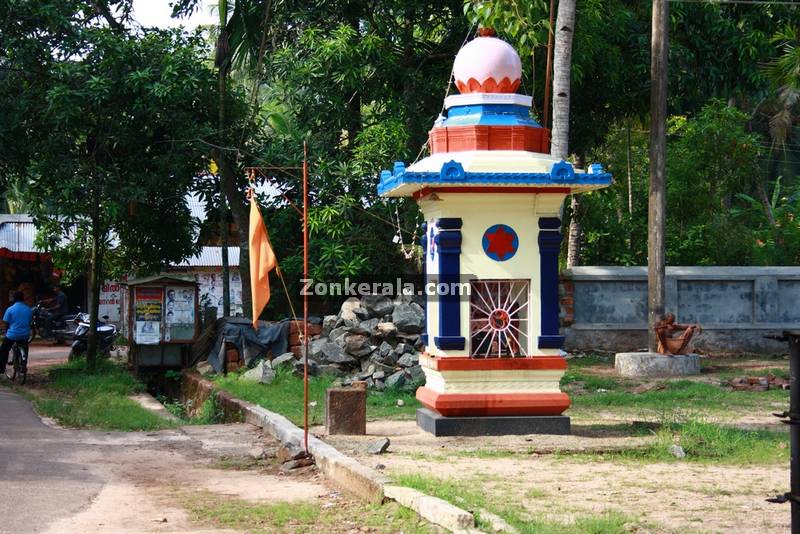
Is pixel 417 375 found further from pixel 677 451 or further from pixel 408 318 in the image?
pixel 677 451

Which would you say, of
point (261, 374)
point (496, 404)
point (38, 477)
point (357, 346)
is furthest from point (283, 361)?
point (38, 477)

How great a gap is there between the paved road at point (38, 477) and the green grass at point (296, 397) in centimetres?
266

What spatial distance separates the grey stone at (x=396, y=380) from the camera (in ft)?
51.6

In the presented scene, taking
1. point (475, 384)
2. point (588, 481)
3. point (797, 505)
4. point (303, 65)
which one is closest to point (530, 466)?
point (588, 481)

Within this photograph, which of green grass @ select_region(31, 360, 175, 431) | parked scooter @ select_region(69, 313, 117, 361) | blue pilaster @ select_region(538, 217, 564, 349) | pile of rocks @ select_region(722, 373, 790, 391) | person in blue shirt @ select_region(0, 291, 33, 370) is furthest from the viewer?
parked scooter @ select_region(69, 313, 117, 361)

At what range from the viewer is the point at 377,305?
17.7 m

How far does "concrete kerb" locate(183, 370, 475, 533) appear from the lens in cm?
661

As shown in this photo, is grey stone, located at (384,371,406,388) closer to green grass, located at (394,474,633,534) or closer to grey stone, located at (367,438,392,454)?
grey stone, located at (367,438,392,454)

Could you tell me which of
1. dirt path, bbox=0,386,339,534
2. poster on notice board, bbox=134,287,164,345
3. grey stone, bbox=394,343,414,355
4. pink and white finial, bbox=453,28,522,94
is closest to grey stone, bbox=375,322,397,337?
grey stone, bbox=394,343,414,355

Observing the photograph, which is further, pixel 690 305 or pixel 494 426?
pixel 690 305

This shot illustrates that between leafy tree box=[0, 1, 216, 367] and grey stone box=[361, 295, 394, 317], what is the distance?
4376 millimetres

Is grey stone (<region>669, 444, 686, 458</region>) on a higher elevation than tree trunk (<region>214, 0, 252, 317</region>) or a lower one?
lower

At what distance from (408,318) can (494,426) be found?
21.1 ft

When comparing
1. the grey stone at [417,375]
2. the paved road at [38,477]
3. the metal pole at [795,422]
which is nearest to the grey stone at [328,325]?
the grey stone at [417,375]
